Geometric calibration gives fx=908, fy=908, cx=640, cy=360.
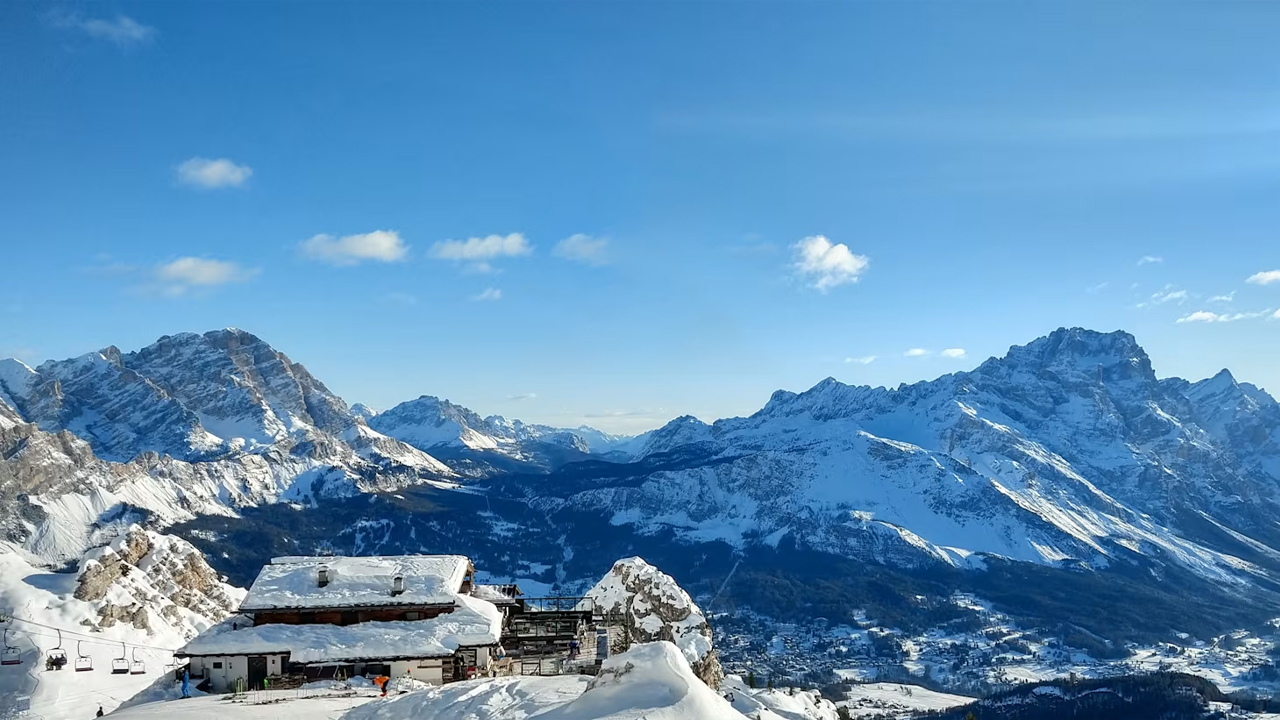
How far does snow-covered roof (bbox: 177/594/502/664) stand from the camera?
52.2 metres

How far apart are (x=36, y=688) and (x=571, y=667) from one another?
44723 mm

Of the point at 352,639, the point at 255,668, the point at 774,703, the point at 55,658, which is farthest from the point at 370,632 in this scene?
the point at 774,703

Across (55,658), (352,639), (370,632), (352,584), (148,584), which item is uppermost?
(352,584)

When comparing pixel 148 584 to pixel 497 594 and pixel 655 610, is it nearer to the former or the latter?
pixel 497 594

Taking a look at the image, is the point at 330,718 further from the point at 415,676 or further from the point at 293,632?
the point at 293,632

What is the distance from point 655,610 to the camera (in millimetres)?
80875

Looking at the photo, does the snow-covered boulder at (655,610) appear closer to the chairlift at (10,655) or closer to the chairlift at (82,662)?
the chairlift at (82,662)

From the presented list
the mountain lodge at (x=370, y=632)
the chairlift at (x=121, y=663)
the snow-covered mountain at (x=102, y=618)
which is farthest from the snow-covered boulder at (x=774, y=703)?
the chairlift at (x=121, y=663)

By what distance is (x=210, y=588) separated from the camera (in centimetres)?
11700

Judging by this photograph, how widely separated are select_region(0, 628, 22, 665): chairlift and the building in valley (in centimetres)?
2542

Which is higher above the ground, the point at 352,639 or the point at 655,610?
the point at 352,639

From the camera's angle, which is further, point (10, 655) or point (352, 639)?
point (10, 655)

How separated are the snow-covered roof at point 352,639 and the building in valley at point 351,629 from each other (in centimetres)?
6

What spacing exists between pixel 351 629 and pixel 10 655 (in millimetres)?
35773
